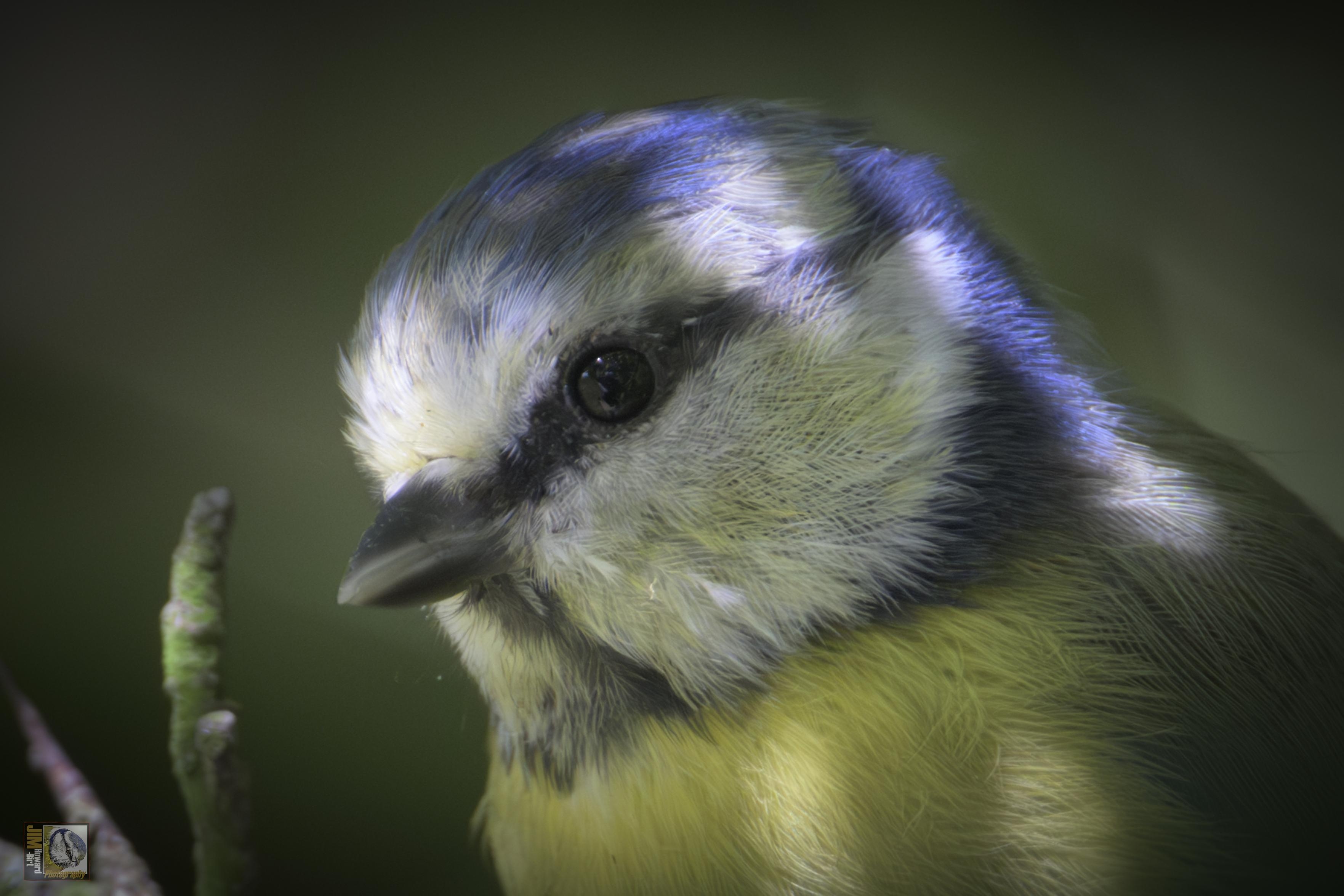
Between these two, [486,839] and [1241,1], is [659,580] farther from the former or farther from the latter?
[1241,1]

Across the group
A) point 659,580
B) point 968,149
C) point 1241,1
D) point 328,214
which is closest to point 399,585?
point 659,580

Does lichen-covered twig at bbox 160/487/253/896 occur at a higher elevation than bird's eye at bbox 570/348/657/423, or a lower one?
lower

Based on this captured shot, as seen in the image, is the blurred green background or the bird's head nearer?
the bird's head

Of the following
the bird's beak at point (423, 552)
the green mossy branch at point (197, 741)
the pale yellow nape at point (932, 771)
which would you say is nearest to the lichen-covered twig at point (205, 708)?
the green mossy branch at point (197, 741)

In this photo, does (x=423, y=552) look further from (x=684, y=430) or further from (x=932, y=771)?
(x=932, y=771)

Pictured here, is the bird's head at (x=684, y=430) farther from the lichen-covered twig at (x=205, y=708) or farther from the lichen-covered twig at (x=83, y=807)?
the lichen-covered twig at (x=83, y=807)

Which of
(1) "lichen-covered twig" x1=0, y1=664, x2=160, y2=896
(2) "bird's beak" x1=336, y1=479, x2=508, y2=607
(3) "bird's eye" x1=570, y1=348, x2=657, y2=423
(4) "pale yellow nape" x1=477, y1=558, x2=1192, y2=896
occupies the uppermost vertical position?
(3) "bird's eye" x1=570, y1=348, x2=657, y2=423

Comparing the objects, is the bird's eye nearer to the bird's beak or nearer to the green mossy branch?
the bird's beak

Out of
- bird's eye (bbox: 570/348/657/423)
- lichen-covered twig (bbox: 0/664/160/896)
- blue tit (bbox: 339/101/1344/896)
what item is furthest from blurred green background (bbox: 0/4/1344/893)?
bird's eye (bbox: 570/348/657/423)
